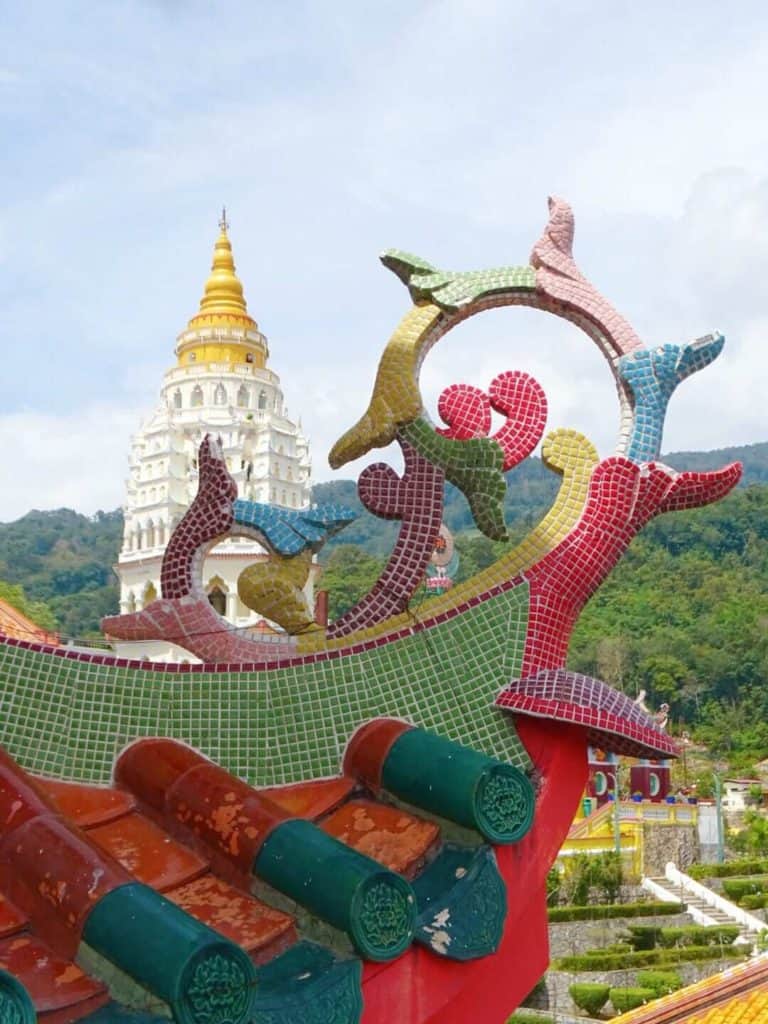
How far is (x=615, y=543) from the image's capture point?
A: 656cm

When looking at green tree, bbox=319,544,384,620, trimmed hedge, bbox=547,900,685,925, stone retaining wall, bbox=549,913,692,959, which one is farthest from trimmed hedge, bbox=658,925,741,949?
green tree, bbox=319,544,384,620

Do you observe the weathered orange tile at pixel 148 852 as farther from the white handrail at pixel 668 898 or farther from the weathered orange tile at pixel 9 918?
the white handrail at pixel 668 898

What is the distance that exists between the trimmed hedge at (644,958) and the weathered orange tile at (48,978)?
66.7 ft

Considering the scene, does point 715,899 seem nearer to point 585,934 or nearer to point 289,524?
point 585,934

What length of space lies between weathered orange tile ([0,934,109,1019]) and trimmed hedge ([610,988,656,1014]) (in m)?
17.9

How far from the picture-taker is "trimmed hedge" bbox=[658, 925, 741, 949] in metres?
25.2

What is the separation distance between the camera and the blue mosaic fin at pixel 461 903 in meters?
5.26

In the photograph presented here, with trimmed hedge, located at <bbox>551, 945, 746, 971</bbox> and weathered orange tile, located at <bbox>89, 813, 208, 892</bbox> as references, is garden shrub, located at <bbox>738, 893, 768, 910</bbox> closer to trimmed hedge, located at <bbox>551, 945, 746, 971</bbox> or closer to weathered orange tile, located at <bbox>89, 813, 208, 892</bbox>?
trimmed hedge, located at <bbox>551, 945, 746, 971</bbox>

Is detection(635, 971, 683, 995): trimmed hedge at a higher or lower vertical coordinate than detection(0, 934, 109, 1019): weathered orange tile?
lower

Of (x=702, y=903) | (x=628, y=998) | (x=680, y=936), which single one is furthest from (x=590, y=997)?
(x=702, y=903)

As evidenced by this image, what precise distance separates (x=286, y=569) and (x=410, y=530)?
0.61 meters

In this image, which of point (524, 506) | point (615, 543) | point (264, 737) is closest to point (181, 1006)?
point (264, 737)

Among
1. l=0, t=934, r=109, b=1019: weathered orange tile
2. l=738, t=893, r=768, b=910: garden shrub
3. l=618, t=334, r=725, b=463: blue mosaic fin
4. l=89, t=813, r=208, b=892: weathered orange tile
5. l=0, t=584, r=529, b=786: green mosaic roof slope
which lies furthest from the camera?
l=738, t=893, r=768, b=910: garden shrub

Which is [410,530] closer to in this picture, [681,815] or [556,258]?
[556,258]
